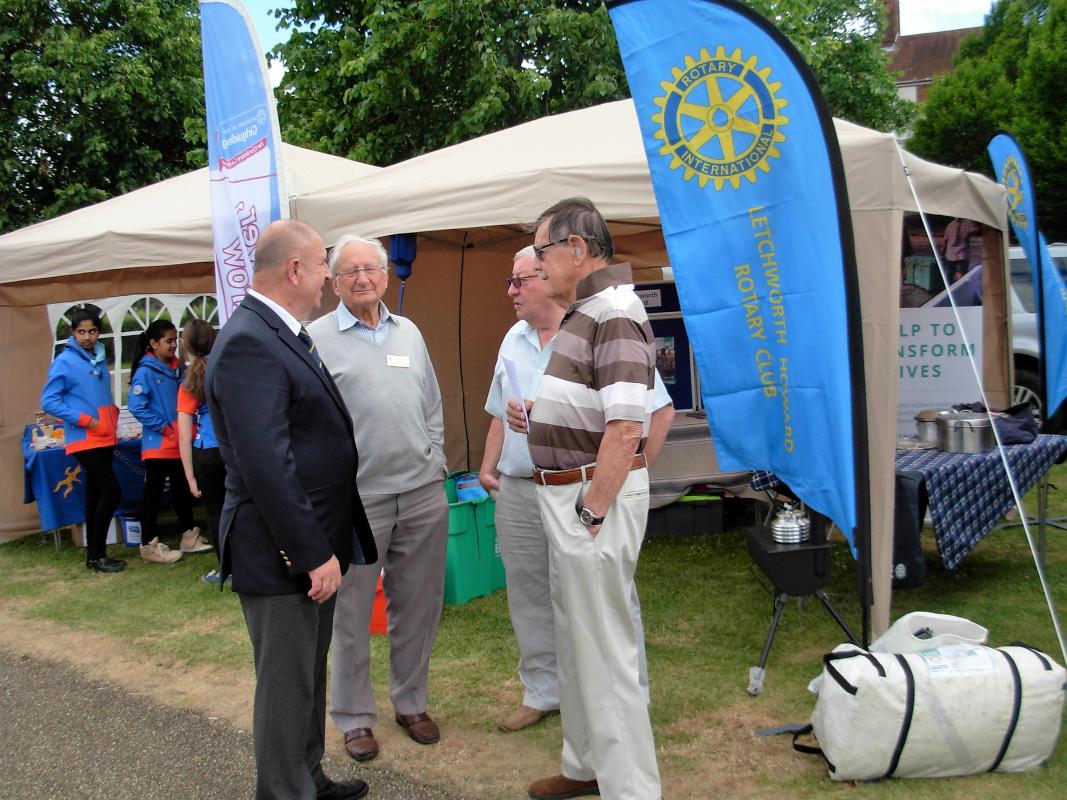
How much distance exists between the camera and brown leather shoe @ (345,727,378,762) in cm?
329

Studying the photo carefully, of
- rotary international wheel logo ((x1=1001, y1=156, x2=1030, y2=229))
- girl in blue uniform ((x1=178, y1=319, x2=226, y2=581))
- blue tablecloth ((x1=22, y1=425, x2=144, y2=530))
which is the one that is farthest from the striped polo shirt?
blue tablecloth ((x1=22, y1=425, x2=144, y2=530))

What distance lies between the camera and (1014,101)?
782 inches

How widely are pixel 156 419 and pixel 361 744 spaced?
3.80 meters

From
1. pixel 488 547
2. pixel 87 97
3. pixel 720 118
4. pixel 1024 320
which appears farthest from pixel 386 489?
pixel 87 97

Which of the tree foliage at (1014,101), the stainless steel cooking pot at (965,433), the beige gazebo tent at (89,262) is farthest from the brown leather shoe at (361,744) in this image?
the tree foliage at (1014,101)

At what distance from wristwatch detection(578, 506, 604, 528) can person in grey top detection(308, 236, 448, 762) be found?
102 cm

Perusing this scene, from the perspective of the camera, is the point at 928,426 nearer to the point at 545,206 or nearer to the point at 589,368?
the point at 545,206

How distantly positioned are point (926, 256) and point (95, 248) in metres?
5.42

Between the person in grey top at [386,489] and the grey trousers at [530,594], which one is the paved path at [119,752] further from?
the grey trousers at [530,594]

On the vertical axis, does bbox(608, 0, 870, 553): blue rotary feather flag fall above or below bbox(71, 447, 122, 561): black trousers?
above

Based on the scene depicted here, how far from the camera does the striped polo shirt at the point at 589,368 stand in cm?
247

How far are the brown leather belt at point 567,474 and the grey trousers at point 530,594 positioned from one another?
920 millimetres

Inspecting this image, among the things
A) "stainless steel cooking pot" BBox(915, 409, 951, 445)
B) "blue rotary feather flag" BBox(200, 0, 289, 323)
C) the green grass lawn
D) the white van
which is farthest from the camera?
the white van

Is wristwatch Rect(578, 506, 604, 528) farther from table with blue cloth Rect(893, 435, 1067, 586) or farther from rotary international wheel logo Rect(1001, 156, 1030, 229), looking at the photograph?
rotary international wheel logo Rect(1001, 156, 1030, 229)
